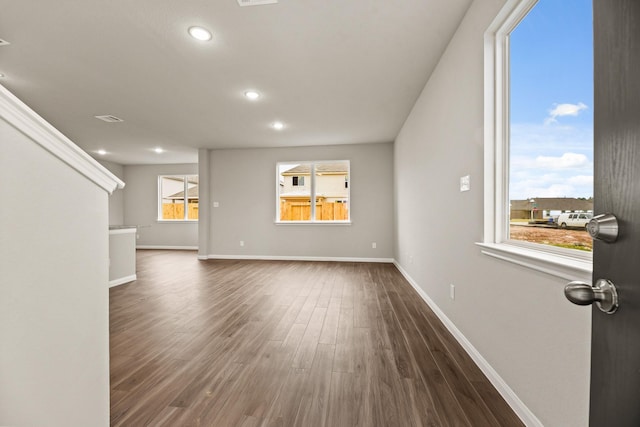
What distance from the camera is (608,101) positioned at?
505mm

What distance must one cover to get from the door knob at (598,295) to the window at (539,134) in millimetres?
609

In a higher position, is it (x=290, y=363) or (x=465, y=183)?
(x=465, y=183)

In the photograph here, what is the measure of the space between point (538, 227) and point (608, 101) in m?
1.19

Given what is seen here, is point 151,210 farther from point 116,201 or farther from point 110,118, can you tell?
point 110,118

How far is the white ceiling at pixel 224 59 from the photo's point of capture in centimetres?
206

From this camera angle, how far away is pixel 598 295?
0.50 metres

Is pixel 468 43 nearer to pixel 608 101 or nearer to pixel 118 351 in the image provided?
pixel 608 101

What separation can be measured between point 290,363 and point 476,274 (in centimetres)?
139

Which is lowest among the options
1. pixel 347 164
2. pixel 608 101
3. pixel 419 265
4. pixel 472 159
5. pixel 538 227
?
pixel 419 265

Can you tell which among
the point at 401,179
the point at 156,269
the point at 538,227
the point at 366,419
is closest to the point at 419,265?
the point at 401,179

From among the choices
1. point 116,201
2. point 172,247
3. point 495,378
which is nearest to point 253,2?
point 495,378

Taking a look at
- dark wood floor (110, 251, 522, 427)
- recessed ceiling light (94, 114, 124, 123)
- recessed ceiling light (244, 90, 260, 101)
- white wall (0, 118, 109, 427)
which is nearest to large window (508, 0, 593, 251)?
dark wood floor (110, 251, 522, 427)

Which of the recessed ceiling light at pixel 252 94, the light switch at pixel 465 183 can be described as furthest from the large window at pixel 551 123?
the recessed ceiling light at pixel 252 94

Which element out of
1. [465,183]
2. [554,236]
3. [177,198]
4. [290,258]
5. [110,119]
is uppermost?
[110,119]
